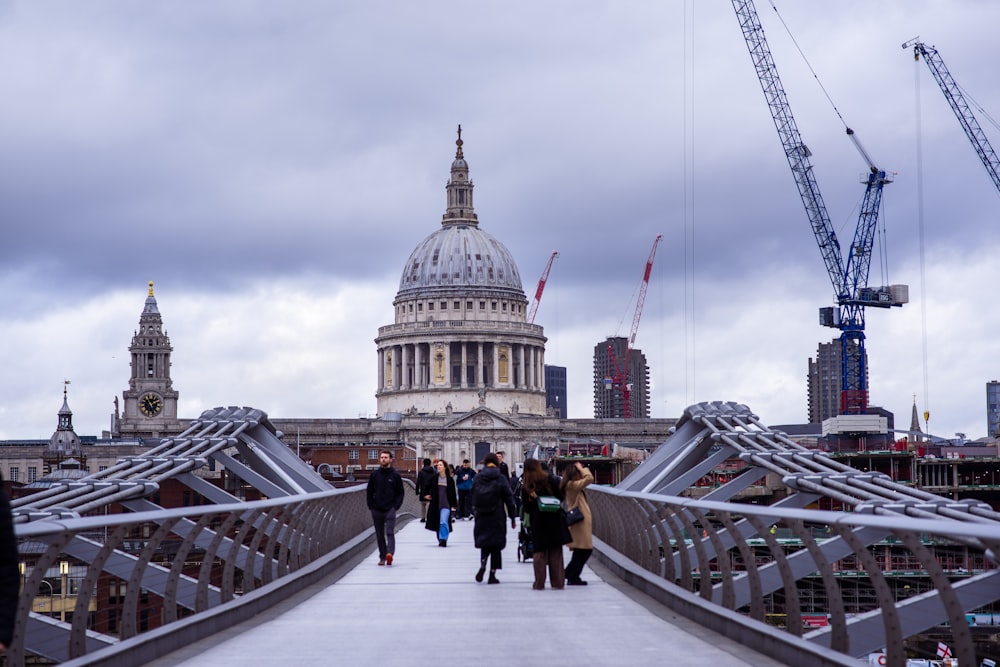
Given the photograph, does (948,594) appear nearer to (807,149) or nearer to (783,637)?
(783,637)

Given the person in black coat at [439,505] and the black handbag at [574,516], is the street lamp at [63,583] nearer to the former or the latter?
the black handbag at [574,516]

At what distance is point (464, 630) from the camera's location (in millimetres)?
17688

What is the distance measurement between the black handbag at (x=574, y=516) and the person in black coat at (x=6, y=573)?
16407 mm

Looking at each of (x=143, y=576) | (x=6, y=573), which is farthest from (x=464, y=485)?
(x=6, y=573)

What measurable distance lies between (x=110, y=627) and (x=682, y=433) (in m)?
11.3

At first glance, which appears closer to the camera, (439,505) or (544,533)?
(544,533)

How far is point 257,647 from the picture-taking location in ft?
53.7

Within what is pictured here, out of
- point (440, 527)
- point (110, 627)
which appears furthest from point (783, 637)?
point (440, 527)

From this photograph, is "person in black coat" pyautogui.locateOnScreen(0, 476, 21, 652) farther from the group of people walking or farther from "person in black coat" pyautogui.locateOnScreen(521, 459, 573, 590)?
"person in black coat" pyautogui.locateOnScreen(521, 459, 573, 590)

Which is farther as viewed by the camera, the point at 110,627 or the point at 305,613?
the point at 110,627

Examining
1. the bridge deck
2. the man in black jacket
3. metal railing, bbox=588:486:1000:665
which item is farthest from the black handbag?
the man in black jacket

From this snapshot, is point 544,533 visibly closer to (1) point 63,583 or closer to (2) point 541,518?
(2) point 541,518

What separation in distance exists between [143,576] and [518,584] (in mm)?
10301

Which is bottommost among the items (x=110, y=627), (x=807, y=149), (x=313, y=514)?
(x=110, y=627)
